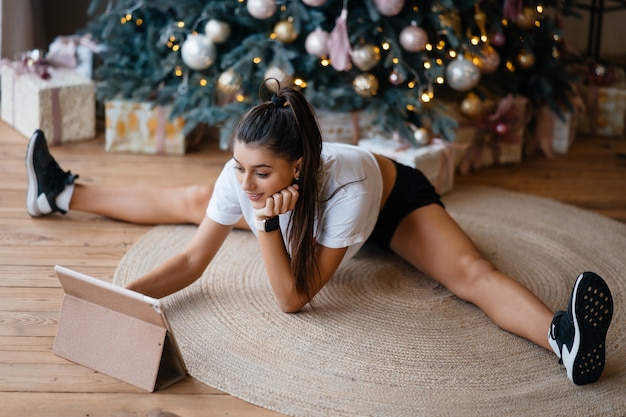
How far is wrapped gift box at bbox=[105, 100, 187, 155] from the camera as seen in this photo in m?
3.29

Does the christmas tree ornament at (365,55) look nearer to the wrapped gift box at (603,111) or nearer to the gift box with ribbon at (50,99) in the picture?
the gift box with ribbon at (50,99)

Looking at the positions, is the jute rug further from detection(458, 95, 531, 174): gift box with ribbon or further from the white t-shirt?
detection(458, 95, 531, 174): gift box with ribbon

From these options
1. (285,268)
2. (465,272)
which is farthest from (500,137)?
(285,268)

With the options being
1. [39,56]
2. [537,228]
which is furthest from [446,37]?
[39,56]

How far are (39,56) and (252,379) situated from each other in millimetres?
2148

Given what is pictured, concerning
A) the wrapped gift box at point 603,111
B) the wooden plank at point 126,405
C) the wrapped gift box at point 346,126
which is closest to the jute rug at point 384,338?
the wooden plank at point 126,405

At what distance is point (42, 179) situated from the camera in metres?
2.54

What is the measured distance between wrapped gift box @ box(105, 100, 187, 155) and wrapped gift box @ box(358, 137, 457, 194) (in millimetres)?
778

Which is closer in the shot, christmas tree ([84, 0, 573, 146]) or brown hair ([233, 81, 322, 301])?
brown hair ([233, 81, 322, 301])

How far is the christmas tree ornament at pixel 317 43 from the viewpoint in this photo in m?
2.91

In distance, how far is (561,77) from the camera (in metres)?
3.34

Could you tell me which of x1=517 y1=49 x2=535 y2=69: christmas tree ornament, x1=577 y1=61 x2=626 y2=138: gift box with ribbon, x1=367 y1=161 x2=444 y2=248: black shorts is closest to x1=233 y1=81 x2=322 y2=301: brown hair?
x1=367 y1=161 x2=444 y2=248: black shorts

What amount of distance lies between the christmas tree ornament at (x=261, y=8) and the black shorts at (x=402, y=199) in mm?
919

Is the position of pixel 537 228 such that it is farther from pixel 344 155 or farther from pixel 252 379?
pixel 252 379
